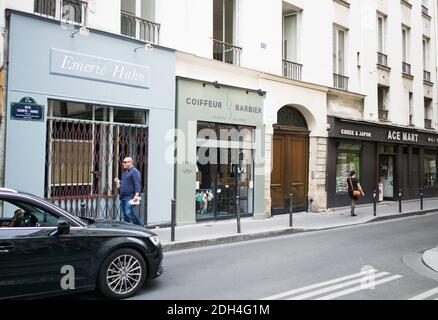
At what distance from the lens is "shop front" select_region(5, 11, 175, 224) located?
9.04m

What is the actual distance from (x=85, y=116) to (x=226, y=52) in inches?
208

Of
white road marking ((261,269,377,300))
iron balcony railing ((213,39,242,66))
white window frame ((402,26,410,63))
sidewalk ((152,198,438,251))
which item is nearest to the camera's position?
white road marking ((261,269,377,300))

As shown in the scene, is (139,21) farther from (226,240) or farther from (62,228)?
(62,228)

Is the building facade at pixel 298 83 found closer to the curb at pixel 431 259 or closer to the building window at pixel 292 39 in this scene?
the building window at pixel 292 39

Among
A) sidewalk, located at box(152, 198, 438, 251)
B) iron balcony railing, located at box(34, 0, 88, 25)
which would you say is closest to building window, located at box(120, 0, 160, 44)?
iron balcony railing, located at box(34, 0, 88, 25)

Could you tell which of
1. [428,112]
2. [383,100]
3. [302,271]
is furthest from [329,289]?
[428,112]

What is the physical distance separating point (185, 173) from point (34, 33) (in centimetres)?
508

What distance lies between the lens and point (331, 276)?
6988 mm

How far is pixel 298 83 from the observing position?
51.4ft

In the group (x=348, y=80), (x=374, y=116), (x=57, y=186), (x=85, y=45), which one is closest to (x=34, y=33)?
(x=85, y=45)

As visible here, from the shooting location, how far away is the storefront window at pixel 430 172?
78.3 feet

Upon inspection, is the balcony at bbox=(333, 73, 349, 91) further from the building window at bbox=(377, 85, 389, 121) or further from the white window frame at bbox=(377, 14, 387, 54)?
the white window frame at bbox=(377, 14, 387, 54)

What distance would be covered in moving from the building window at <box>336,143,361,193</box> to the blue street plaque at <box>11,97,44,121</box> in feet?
39.1

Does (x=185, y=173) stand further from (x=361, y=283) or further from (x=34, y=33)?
(x=361, y=283)
